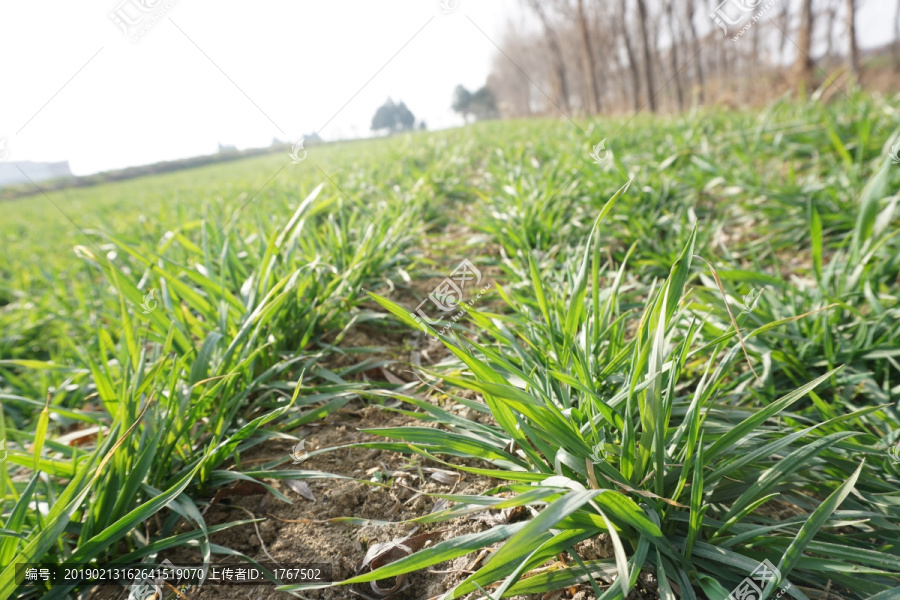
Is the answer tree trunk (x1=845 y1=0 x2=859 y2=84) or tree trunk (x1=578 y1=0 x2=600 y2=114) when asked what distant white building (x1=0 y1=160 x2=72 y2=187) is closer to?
tree trunk (x1=845 y1=0 x2=859 y2=84)

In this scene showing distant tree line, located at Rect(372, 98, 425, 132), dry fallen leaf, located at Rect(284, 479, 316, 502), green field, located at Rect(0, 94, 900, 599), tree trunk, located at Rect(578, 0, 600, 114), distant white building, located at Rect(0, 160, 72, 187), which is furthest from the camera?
tree trunk, located at Rect(578, 0, 600, 114)

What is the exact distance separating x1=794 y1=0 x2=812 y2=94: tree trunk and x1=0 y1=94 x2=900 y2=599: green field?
18.2ft

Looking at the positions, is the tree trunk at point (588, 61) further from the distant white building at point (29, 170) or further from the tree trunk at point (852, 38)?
the distant white building at point (29, 170)

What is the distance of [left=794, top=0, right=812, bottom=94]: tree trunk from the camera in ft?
23.7

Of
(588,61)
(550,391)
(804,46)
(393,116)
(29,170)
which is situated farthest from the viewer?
(588,61)

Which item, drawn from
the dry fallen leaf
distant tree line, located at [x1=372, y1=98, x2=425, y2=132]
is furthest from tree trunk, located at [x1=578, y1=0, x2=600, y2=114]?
the dry fallen leaf

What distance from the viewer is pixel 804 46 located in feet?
24.2

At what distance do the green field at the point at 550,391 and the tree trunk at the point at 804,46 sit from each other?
18.2ft

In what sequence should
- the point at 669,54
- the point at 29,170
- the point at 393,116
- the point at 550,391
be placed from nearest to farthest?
the point at 550,391 → the point at 29,170 → the point at 393,116 → the point at 669,54

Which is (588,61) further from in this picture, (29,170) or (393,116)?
(29,170)

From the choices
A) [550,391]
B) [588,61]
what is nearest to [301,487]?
[550,391]

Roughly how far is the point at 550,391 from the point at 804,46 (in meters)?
9.05

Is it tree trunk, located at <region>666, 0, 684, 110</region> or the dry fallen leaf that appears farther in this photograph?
tree trunk, located at <region>666, 0, 684, 110</region>

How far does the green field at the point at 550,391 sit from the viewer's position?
90cm
